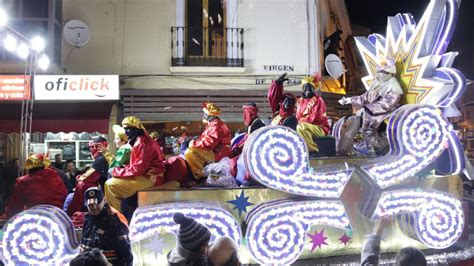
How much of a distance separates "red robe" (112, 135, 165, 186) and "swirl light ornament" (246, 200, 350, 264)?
1167 millimetres

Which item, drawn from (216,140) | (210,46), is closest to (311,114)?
(216,140)

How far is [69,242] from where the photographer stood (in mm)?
4465

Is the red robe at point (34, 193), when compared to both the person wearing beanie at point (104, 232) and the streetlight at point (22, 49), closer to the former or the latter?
the person wearing beanie at point (104, 232)

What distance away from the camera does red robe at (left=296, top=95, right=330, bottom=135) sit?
6.16m

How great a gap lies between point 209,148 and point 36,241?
228 centimetres

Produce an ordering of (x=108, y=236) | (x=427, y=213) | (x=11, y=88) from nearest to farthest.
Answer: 1. (x=108, y=236)
2. (x=427, y=213)
3. (x=11, y=88)

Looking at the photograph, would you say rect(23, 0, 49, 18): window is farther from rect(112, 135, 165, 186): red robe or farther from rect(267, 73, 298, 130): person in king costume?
rect(112, 135, 165, 186): red robe

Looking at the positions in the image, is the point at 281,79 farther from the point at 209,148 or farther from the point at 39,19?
the point at 39,19

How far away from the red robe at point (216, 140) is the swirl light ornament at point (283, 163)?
41.1 inches


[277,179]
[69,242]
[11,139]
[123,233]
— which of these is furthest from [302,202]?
[11,139]

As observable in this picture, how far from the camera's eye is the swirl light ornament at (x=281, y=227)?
4.74m

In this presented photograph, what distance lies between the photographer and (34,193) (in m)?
5.93

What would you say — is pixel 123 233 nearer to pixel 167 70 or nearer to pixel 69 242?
pixel 69 242

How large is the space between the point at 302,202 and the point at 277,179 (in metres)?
0.39
